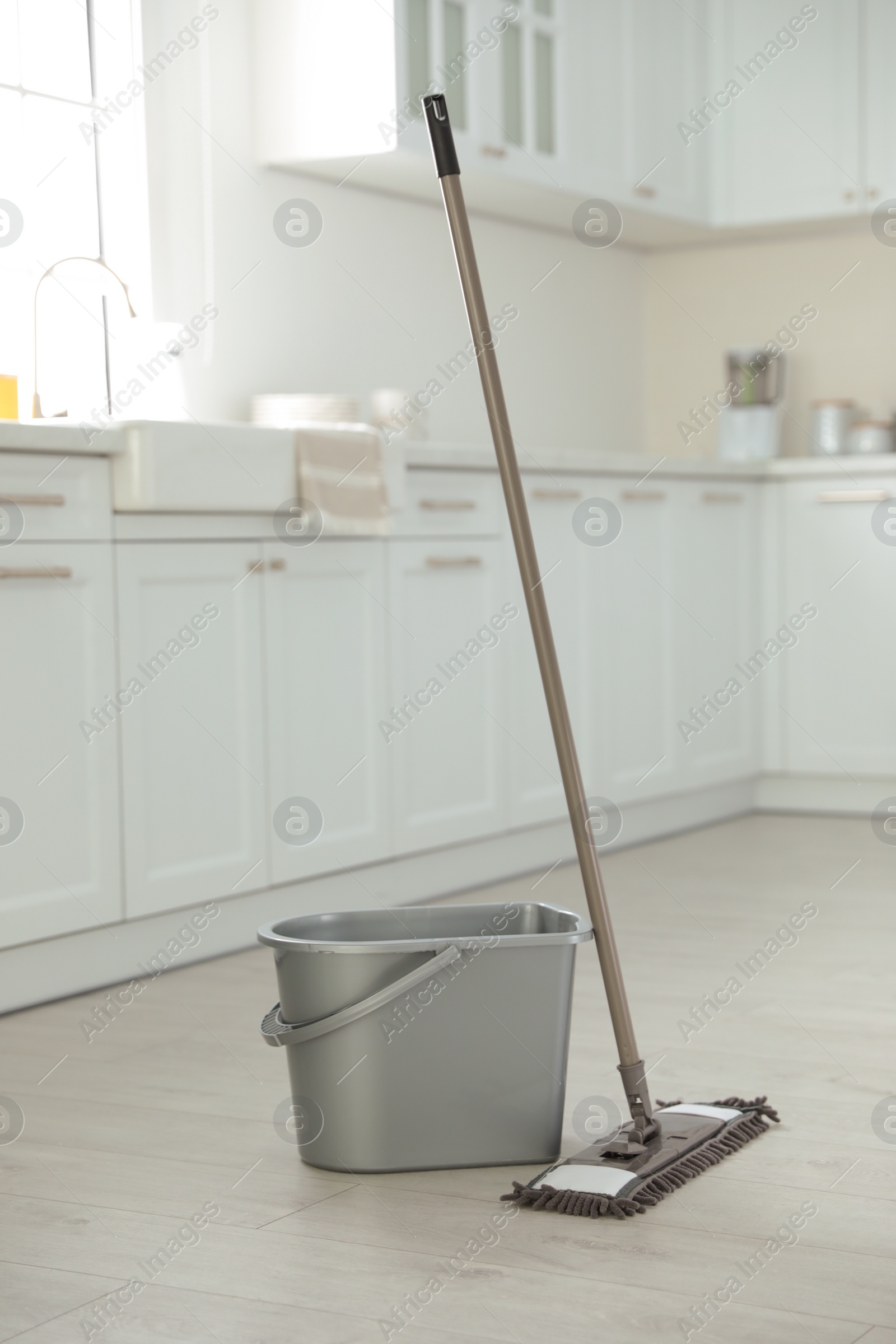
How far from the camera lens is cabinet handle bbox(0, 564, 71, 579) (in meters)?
2.54

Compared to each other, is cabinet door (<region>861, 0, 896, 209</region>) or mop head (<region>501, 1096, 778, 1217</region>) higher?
cabinet door (<region>861, 0, 896, 209</region>)

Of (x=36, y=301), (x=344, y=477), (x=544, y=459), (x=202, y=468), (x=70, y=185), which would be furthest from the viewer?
(x=544, y=459)

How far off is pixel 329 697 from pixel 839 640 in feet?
5.82

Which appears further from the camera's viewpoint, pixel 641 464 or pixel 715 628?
pixel 715 628

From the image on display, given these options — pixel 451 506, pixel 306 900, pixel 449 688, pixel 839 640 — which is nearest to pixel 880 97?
pixel 839 640

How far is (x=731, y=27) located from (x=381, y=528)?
2.45 m

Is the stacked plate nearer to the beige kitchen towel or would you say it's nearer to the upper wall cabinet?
the beige kitchen towel

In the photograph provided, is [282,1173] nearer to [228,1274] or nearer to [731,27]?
[228,1274]

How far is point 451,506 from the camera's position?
3.48 metres

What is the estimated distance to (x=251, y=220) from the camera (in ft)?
12.4

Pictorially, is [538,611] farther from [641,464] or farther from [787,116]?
[787,116]

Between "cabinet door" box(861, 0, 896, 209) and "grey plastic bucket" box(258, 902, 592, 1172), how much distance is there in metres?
3.36

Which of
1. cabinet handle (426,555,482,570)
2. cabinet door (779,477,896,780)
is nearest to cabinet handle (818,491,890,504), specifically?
cabinet door (779,477,896,780)

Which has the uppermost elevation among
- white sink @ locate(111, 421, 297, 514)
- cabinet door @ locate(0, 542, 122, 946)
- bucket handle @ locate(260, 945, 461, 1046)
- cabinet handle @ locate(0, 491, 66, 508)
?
white sink @ locate(111, 421, 297, 514)
